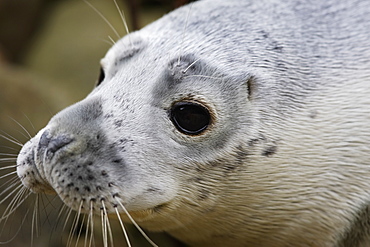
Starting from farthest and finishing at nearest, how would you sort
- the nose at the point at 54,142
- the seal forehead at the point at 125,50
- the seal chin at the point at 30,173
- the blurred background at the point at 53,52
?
the blurred background at the point at 53,52, the seal forehead at the point at 125,50, the seal chin at the point at 30,173, the nose at the point at 54,142

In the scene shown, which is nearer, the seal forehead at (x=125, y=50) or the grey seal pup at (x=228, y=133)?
the grey seal pup at (x=228, y=133)

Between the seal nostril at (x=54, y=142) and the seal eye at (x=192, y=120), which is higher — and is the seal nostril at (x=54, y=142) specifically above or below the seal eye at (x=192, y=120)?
below

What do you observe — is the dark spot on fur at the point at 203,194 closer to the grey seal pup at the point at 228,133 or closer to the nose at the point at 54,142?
the grey seal pup at the point at 228,133

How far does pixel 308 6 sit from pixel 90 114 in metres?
1.10

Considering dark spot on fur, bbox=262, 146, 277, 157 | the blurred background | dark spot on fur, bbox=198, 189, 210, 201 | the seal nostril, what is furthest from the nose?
the blurred background

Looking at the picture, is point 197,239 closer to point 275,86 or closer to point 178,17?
point 275,86

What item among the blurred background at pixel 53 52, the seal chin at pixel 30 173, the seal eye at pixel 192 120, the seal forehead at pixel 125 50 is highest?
the blurred background at pixel 53 52

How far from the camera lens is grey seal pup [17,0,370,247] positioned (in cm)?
207

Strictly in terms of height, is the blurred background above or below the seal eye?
above

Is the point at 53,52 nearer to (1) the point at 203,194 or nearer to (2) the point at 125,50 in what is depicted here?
(2) the point at 125,50

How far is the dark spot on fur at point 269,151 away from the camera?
224 centimetres

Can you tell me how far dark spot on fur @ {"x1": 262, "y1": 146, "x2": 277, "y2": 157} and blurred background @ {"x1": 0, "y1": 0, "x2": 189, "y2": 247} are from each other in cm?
129

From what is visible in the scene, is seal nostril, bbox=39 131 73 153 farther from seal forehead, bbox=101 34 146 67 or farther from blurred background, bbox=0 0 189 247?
blurred background, bbox=0 0 189 247

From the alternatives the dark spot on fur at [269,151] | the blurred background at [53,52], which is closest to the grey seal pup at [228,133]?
the dark spot on fur at [269,151]
